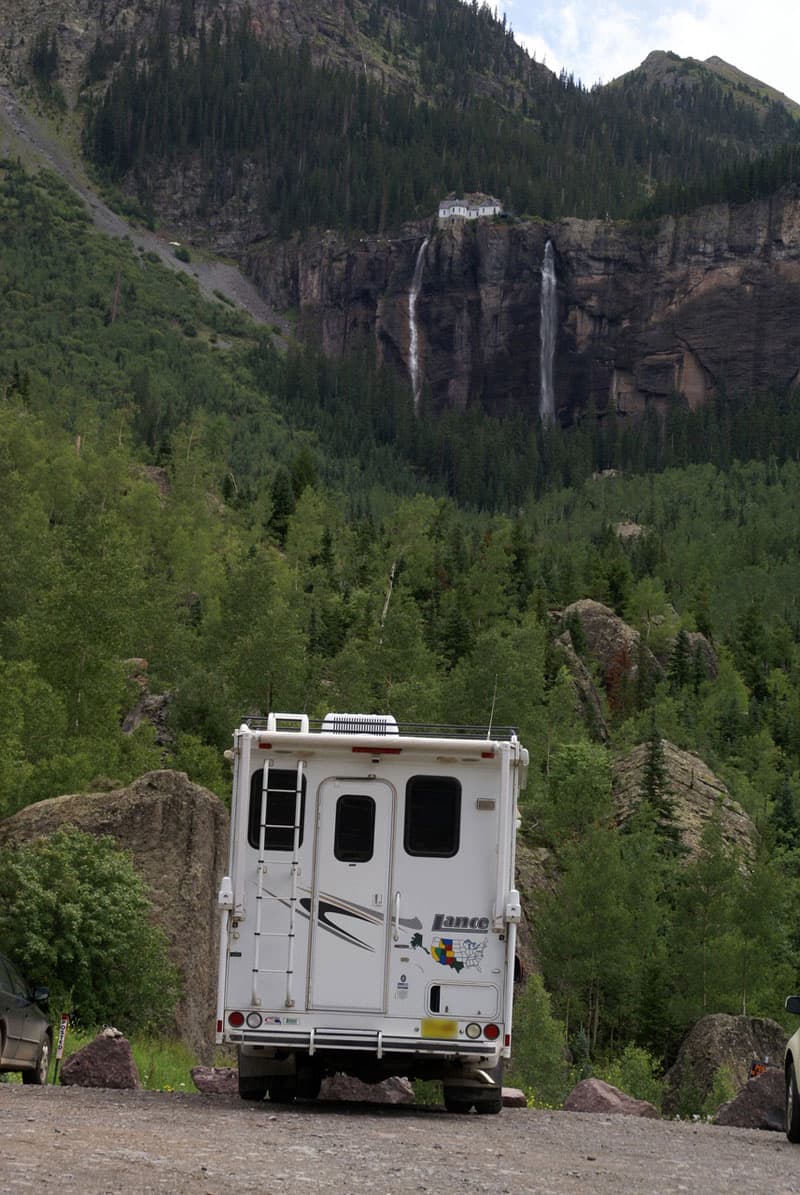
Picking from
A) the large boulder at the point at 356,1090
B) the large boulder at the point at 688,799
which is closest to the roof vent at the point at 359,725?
the large boulder at the point at 356,1090

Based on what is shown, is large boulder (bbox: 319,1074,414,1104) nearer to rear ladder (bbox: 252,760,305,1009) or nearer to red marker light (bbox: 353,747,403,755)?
rear ladder (bbox: 252,760,305,1009)

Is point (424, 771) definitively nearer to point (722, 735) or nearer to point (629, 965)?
point (629, 965)

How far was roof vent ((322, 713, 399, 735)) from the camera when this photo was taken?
18.3 metres

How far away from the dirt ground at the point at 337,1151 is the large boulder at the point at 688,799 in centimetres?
5440

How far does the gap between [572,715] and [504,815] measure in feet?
231

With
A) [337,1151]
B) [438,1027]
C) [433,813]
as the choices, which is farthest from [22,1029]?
[337,1151]

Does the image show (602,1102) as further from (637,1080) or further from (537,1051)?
(637,1080)

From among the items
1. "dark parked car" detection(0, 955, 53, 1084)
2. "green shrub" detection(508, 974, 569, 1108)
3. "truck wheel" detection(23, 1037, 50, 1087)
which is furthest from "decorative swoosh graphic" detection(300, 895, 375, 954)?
"green shrub" detection(508, 974, 569, 1108)

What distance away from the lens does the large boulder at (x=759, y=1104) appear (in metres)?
22.5

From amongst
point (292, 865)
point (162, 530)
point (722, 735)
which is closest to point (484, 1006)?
point (292, 865)

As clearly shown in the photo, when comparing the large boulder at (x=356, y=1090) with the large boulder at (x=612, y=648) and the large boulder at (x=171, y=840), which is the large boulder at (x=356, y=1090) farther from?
the large boulder at (x=612, y=648)

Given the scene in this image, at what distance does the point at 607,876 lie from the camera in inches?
2389

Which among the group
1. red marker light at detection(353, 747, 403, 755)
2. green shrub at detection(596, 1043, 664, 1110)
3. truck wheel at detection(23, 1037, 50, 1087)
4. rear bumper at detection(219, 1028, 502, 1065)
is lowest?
green shrub at detection(596, 1043, 664, 1110)

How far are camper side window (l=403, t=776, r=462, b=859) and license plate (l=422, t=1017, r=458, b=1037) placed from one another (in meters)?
1.76
